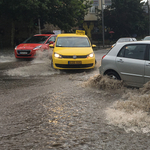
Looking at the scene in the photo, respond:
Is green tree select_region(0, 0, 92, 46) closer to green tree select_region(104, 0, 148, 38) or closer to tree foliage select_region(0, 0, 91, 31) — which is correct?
tree foliage select_region(0, 0, 91, 31)

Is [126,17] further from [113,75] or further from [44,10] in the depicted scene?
[113,75]

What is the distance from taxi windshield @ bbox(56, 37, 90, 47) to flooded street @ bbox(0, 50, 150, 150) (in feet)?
11.1

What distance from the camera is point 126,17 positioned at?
Answer: 46188 mm

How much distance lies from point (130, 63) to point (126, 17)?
41.6 m

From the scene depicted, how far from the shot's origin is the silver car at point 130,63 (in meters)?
6.28

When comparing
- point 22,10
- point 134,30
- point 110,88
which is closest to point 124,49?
point 110,88

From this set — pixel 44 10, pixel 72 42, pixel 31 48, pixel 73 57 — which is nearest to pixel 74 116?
pixel 73 57

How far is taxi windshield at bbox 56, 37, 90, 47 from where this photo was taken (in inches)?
453

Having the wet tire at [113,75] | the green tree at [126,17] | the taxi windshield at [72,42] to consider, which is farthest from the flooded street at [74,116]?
the green tree at [126,17]

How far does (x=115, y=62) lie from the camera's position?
695 centimetres

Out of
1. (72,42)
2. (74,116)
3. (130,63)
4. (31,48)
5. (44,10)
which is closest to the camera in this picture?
(74,116)

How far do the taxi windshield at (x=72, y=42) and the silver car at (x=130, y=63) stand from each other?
4.36 meters

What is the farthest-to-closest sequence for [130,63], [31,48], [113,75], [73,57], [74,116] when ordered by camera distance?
[31,48]
[73,57]
[113,75]
[130,63]
[74,116]

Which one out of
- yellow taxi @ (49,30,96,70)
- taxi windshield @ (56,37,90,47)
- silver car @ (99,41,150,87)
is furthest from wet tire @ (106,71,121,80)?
taxi windshield @ (56,37,90,47)
